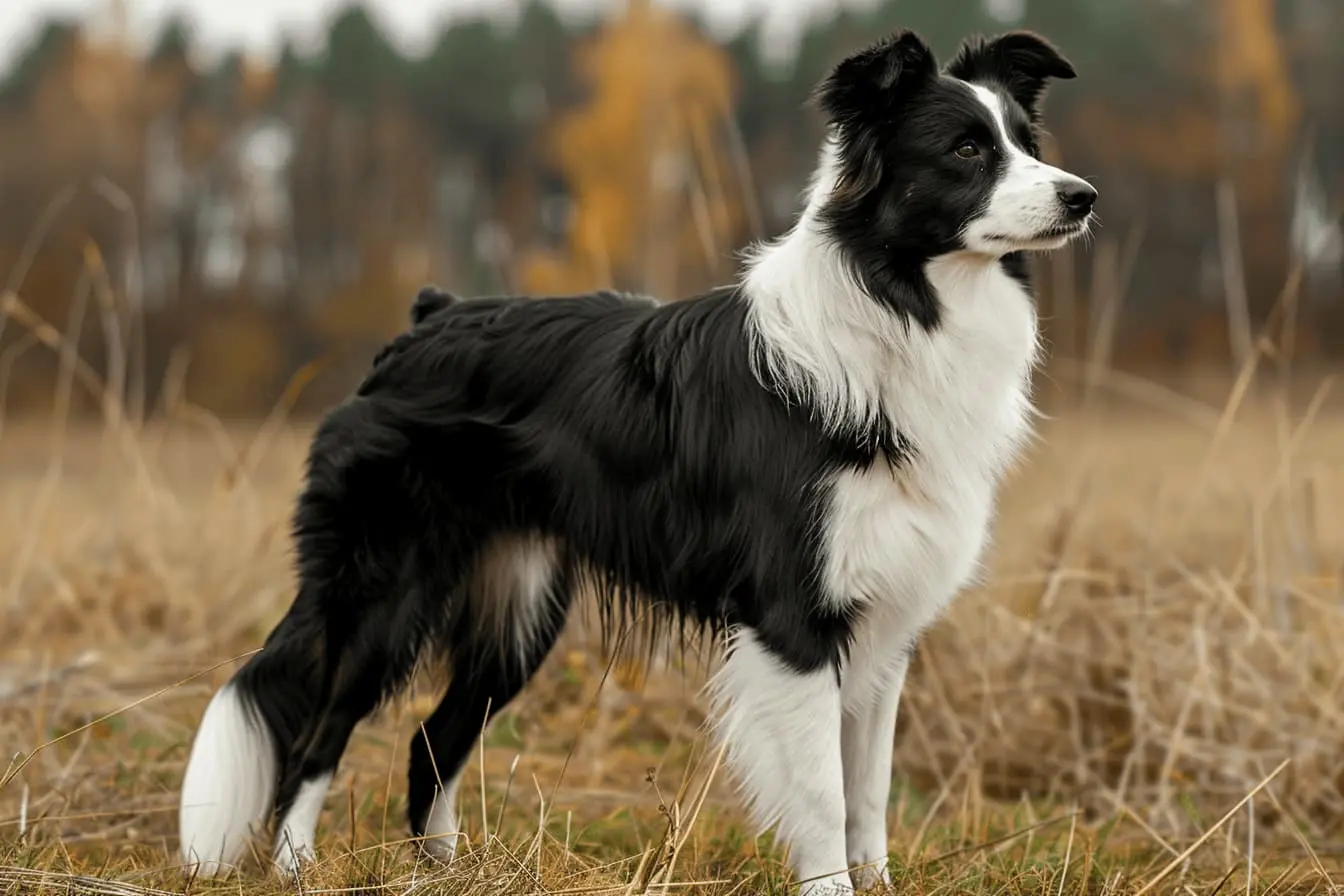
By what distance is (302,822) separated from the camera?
11.7 feet

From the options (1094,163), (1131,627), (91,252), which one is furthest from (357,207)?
(1131,627)

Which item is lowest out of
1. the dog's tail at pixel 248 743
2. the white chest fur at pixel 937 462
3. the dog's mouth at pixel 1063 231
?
→ the dog's tail at pixel 248 743

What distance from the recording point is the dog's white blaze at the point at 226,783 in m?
3.52

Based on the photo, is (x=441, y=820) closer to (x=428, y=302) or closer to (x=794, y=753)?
(x=794, y=753)

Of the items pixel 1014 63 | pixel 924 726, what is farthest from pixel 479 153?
pixel 1014 63

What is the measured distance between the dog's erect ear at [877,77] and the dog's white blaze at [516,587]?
1.36m

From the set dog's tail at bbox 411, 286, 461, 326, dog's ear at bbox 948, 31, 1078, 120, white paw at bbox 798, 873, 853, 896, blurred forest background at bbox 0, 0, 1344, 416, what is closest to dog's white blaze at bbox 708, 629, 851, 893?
white paw at bbox 798, 873, 853, 896

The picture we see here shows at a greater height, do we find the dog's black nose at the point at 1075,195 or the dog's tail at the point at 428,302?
the dog's black nose at the point at 1075,195

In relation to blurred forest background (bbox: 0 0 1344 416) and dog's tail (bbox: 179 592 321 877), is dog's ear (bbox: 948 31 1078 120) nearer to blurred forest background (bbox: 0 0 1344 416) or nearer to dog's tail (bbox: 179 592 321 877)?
dog's tail (bbox: 179 592 321 877)

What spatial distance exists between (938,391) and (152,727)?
110 inches

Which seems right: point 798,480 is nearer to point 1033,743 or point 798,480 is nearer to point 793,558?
point 793,558

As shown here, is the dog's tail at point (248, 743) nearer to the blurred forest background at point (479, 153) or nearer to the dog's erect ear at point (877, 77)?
the dog's erect ear at point (877, 77)

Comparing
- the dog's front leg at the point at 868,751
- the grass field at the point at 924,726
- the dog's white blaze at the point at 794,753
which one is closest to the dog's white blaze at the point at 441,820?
the grass field at the point at 924,726

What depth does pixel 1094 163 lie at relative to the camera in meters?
24.0
